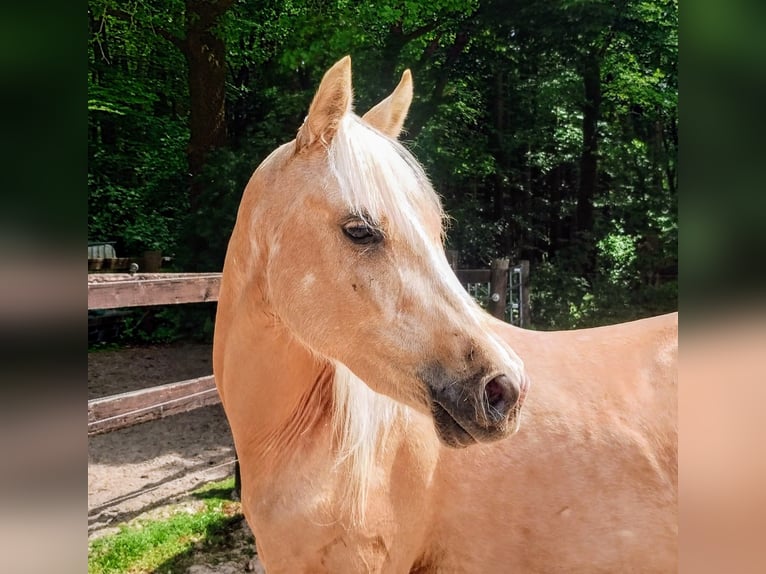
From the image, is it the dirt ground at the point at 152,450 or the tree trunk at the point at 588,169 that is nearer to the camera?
the dirt ground at the point at 152,450

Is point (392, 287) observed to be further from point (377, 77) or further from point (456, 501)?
point (377, 77)

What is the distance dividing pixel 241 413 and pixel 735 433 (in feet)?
2.84

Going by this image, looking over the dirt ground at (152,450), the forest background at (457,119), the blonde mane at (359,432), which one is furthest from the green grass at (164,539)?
the blonde mane at (359,432)

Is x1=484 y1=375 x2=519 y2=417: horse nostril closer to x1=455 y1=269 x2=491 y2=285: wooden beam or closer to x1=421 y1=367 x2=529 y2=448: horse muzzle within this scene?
x1=421 y1=367 x2=529 y2=448: horse muzzle

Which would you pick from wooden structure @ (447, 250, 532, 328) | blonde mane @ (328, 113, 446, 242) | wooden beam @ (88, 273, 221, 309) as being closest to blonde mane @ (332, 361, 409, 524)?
blonde mane @ (328, 113, 446, 242)

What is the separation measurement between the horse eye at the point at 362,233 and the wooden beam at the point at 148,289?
0.92 m

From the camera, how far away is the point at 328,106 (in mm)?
960

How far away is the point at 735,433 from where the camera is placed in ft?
2.34

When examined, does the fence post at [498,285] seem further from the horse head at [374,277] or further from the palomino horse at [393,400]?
the horse head at [374,277]

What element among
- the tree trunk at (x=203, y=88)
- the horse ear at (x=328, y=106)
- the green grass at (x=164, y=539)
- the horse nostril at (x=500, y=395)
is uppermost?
the tree trunk at (x=203, y=88)

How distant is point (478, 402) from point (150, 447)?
6.27 feet

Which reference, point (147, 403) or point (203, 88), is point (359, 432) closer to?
point (147, 403)

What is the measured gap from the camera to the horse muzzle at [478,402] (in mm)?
838

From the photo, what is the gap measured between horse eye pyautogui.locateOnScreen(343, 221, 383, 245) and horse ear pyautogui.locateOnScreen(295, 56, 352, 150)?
0.18 metres
